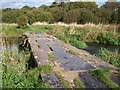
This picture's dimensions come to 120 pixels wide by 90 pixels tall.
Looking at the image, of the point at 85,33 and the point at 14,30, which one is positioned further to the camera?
the point at 14,30

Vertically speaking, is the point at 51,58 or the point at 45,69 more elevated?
the point at 45,69

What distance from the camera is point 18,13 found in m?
26.2

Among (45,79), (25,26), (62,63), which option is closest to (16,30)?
(25,26)

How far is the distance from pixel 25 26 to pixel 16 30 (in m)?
1.01

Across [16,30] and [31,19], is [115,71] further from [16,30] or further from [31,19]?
[31,19]

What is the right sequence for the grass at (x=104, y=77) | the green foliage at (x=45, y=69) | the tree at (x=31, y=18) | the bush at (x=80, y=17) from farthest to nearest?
the bush at (x=80, y=17) → the tree at (x=31, y=18) → the green foliage at (x=45, y=69) → the grass at (x=104, y=77)

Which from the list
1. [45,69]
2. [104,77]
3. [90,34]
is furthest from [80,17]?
[104,77]

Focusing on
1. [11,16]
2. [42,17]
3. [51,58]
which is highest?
[51,58]

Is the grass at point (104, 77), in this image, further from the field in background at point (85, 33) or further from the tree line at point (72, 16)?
the tree line at point (72, 16)

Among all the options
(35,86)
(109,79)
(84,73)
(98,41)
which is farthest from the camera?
(98,41)

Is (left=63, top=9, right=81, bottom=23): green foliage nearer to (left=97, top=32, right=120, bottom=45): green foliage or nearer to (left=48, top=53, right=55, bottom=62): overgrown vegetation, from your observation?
(left=97, top=32, right=120, bottom=45): green foliage

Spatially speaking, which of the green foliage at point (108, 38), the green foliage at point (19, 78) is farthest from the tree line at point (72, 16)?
the green foliage at point (19, 78)

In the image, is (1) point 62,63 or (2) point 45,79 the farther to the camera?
(1) point 62,63

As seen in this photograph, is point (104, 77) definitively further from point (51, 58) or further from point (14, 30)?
→ point (14, 30)
